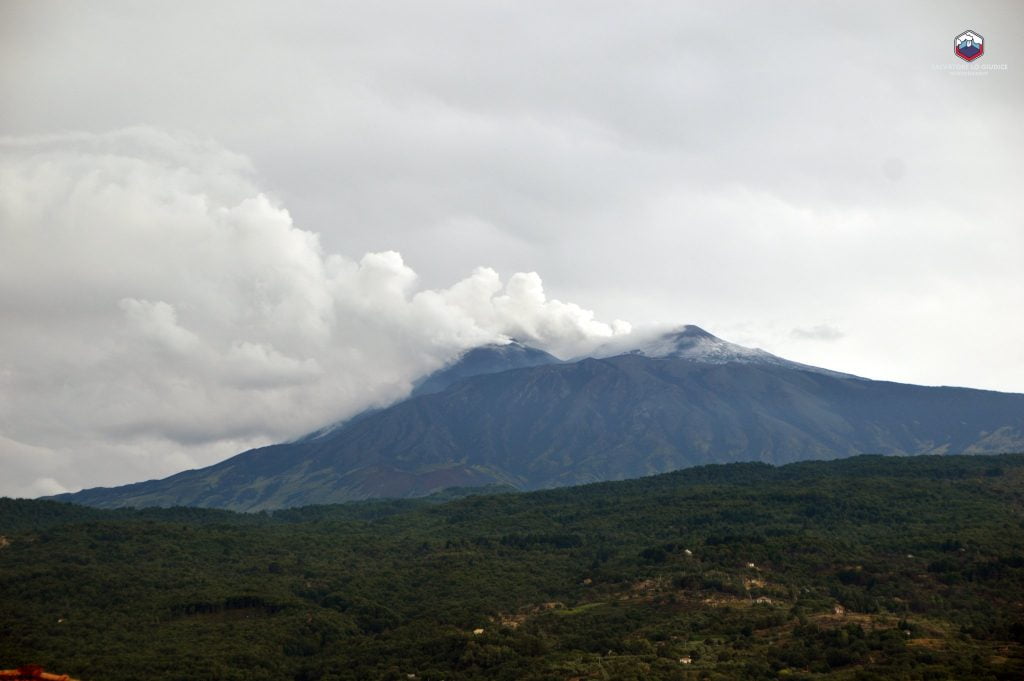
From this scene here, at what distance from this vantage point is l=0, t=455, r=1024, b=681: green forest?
369 ft

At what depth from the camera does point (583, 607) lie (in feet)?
482

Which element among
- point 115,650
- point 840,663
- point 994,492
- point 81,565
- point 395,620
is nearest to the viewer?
point 840,663

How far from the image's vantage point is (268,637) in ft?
475

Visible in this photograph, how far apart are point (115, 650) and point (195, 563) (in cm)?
5976

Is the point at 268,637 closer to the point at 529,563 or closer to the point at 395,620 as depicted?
the point at 395,620

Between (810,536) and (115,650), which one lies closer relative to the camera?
(115,650)

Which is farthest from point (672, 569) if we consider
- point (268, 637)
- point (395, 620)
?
point (268, 637)

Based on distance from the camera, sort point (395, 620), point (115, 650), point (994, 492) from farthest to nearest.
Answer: point (994, 492) < point (395, 620) < point (115, 650)

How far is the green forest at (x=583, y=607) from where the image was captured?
369 feet

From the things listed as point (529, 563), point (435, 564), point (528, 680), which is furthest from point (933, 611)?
point (435, 564)

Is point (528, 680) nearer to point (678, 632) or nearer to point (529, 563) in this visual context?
point (678, 632)

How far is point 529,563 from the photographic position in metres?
186

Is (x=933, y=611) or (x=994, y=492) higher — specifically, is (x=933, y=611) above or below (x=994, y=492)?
below

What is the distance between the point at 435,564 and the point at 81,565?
64.3m
